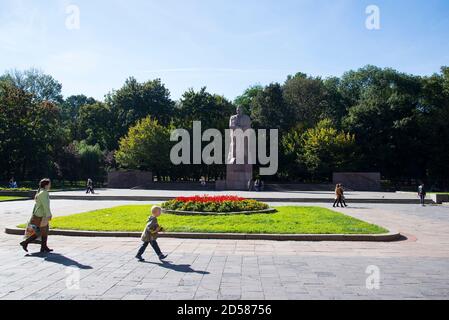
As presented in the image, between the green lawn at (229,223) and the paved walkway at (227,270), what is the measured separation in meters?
1.04

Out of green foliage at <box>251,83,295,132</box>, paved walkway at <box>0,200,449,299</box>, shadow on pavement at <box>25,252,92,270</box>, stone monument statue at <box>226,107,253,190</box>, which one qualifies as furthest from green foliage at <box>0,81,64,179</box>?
shadow on pavement at <box>25,252,92,270</box>

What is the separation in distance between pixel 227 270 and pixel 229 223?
19.7 ft

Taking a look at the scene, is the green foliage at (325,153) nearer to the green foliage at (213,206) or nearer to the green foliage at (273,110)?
the green foliage at (273,110)

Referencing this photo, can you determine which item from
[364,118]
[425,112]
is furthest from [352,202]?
[425,112]

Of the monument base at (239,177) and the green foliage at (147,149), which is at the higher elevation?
the green foliage at (147,149)

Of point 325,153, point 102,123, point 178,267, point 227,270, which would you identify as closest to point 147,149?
point 102,123

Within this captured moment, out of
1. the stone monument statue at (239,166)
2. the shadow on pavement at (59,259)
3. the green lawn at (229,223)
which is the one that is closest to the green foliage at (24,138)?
the stone monument statue at (239,166)

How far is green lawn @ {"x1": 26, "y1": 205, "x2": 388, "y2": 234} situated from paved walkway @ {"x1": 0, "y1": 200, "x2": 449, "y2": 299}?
1.04 metres

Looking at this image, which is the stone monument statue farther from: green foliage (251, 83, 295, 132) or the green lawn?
the green lawn

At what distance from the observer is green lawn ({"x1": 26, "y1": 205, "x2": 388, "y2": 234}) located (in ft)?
40.8

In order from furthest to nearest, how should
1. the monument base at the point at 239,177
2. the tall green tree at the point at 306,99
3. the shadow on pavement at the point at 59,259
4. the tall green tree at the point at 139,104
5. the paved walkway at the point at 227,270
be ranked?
the tall green tree at the point at 306,99 < the tall green tree at the point at 139,104 < the monument base at the point at 239,177 < the shadow on pavement at the point at 59,259 < the paved walkway at the point at 227,270

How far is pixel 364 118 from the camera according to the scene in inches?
2062

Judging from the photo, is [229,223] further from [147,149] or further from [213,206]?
[147,149]

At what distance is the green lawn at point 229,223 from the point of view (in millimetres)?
12445
